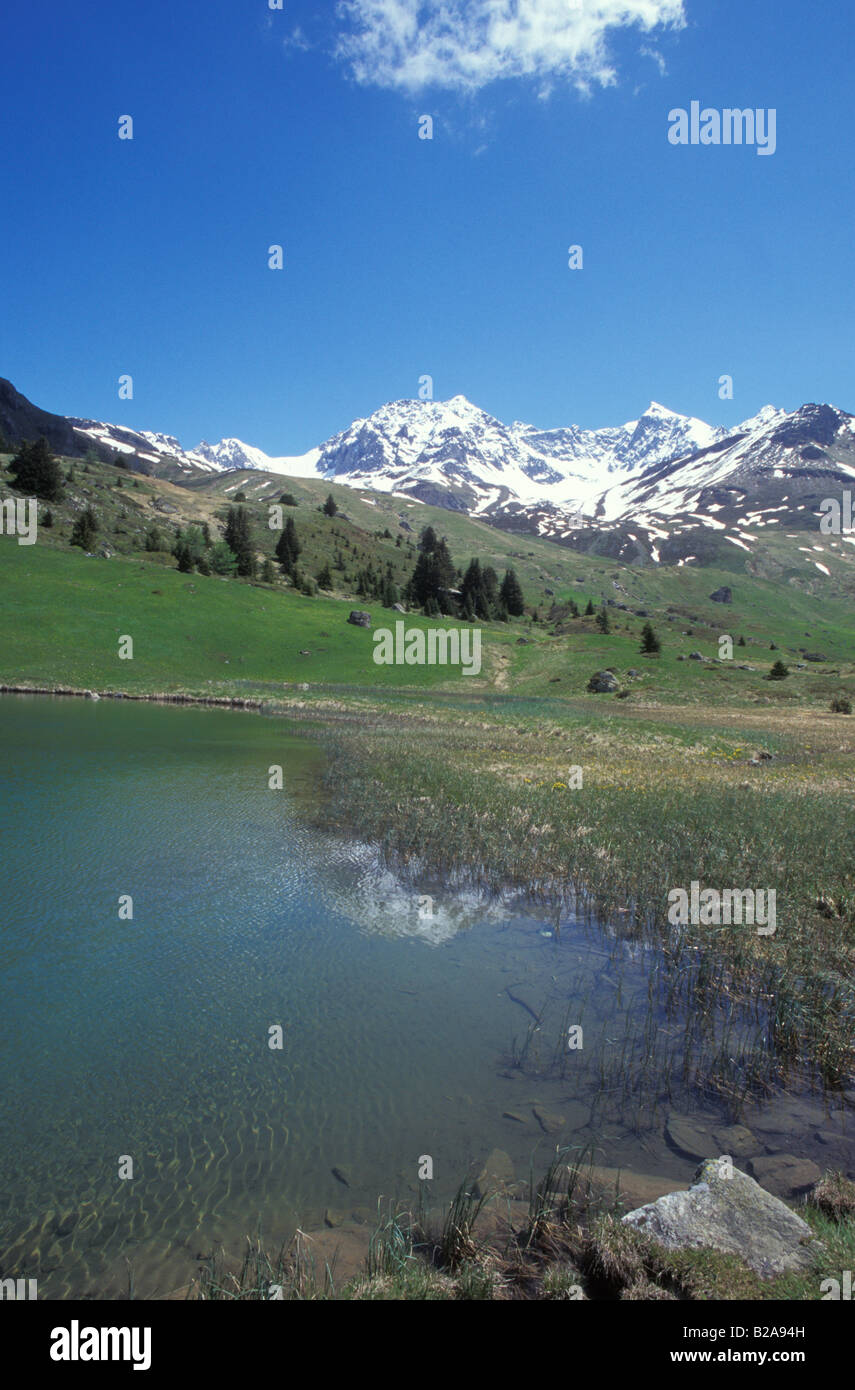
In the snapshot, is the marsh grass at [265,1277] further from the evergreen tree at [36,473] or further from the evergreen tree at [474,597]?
the evergreen tree at [36,473]

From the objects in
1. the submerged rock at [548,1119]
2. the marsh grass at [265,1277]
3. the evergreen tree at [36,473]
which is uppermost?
Answer: the evergreen tree at [36,473]

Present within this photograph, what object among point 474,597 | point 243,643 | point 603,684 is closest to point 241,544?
point 474,597

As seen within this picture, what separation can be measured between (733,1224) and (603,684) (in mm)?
76889

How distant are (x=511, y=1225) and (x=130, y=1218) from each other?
371 centimetres

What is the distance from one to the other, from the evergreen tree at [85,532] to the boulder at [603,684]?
250 ft

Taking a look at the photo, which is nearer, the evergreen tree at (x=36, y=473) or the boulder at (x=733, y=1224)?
the boulder at (x=733, y=1224)

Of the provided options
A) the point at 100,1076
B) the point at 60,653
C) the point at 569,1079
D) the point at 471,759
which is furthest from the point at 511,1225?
the point at 60,653

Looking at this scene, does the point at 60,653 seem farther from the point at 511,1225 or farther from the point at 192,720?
the point at 511,1225

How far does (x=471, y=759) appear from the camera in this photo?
34.3 m

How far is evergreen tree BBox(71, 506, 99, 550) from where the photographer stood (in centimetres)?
9861

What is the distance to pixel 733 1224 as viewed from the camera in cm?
566

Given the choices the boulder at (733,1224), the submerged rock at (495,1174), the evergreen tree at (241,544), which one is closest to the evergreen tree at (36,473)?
the evergreen tree at (241,544)

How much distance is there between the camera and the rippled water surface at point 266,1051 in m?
6.71

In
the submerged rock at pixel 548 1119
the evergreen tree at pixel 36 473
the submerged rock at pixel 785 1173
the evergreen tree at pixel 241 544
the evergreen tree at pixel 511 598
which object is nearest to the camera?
the submerged rock at pixel 785 1173
